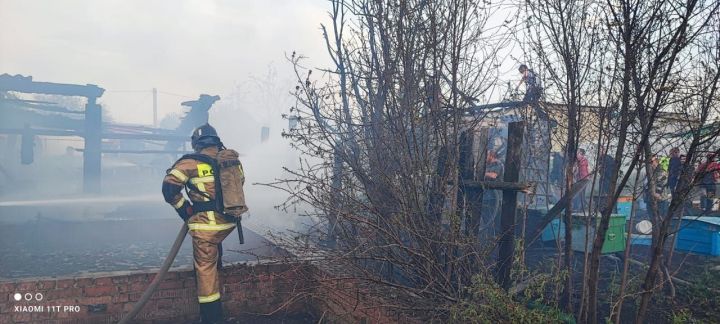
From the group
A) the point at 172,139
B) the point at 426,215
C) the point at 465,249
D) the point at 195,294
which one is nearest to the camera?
the point at 465,249

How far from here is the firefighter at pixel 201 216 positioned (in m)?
4.45

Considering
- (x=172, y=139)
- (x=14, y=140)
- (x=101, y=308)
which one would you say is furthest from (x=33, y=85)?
(x=101, y=308)

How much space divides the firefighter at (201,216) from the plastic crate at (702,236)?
17.7ft

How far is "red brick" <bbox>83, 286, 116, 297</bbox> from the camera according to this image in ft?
13.8

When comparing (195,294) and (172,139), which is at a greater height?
(172,139)

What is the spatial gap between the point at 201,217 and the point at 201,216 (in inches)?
0.4

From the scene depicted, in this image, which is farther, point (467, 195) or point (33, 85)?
point (33, 85)

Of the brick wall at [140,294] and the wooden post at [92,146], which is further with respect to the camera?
the wooden post at [92,146]

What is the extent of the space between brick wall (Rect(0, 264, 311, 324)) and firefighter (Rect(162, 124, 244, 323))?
25 cm

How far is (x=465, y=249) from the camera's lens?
3.41 meters

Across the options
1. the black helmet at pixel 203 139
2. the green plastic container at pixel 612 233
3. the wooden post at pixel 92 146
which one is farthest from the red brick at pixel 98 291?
the wooden post at pixel 92 146

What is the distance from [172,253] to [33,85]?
980 centimetres

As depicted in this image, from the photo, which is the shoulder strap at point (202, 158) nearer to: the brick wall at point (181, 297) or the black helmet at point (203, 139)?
the black helmet at point (203, 139)

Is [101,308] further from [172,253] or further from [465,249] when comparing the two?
[465,249]
